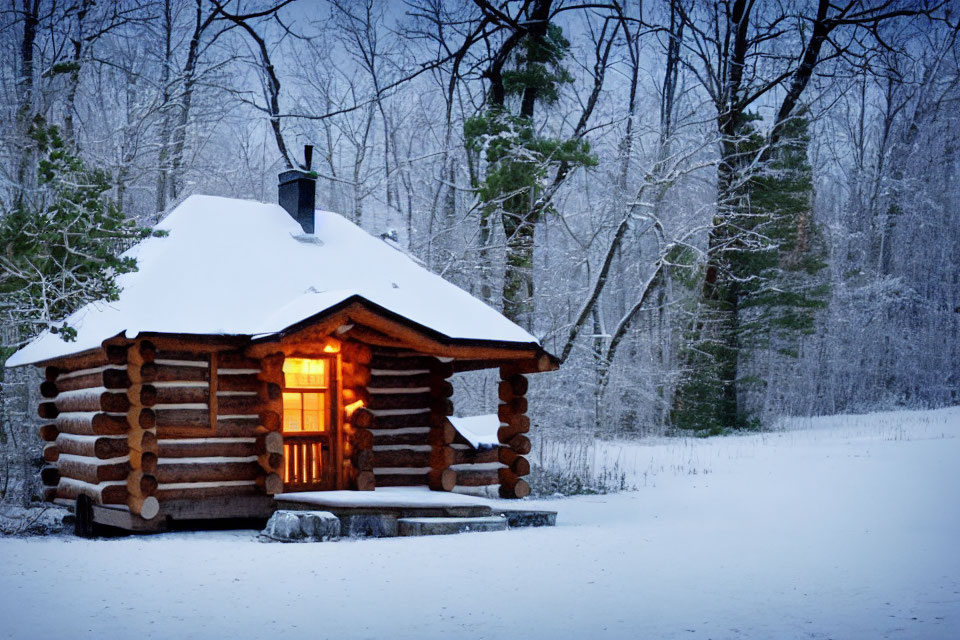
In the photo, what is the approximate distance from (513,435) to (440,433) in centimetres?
142

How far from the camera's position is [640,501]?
16250mm

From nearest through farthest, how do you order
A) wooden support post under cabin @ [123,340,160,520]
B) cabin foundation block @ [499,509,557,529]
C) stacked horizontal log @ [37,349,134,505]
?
wooden support post under cabin @ [123,340,160,520] → stacked horizontal log @ [37,349,134,505] → cabin foundation block @ [499,509,557,529]

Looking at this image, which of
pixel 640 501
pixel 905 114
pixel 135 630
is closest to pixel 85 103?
pixel 640 501

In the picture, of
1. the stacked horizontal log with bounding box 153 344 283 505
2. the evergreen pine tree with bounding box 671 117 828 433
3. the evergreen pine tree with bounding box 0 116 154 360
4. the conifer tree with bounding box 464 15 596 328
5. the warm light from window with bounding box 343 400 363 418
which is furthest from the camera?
the evergreen pine tree with bounding box 671 117 828 433

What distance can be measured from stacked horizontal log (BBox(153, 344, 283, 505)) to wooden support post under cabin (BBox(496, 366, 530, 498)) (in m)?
4.08

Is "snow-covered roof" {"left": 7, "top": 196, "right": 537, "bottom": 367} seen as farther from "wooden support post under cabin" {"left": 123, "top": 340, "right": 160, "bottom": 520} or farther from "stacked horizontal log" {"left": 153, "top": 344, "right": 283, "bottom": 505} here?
"stacked horizontal log" {"left": 153, "top": 344, "right": 283, "bottom": 505}

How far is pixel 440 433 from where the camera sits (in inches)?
593

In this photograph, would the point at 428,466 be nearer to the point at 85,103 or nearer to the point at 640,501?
the point at 640,501

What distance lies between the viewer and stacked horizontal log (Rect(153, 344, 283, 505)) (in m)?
13.0

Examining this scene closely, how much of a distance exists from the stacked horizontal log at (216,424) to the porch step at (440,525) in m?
1.93

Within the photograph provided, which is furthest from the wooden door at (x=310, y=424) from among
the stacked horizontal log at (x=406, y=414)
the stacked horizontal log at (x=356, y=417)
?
the stacked horizontal log at (x=406, y=414)

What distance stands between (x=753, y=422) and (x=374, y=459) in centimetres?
1725

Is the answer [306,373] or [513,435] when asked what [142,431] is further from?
[513,435]

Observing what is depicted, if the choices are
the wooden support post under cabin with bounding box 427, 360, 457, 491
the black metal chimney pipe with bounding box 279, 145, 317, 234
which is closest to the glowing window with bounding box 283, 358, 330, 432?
the wooden support post under cabin with bounding box 427, 360, 457, 491
